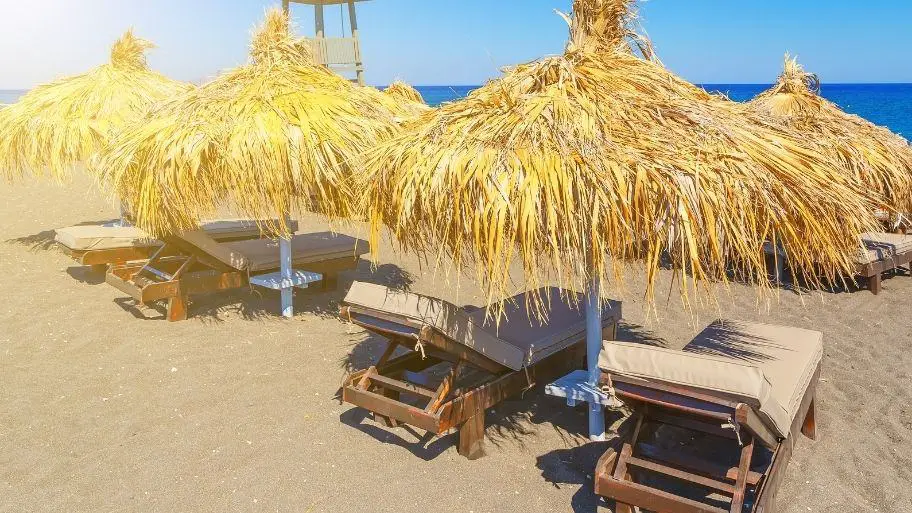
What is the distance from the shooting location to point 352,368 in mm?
5113

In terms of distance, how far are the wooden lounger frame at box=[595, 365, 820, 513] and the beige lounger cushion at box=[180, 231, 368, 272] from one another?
10.4 feet

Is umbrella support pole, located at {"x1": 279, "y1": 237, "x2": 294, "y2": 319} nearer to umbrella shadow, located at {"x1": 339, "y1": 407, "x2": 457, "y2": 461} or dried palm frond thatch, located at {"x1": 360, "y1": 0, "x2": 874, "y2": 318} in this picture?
umbrella shadow, located at {"x1": 339, "y1": 407, "x2": 457, "y2": 461}

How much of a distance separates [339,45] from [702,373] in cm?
1522

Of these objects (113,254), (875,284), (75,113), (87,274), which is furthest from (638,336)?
(75,113)

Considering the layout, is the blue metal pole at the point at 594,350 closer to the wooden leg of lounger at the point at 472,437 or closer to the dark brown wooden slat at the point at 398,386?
the wooden leg of lounger at the point at 472,437

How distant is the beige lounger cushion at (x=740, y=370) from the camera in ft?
8.73

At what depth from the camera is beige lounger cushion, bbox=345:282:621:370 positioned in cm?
350

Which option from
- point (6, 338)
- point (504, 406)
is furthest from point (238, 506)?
point (6, 338)

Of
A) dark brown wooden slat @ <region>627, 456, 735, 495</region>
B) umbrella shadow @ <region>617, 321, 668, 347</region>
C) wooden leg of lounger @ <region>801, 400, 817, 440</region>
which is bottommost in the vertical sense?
umbrella shadow @ <region>617, 321, 668, 347</region>

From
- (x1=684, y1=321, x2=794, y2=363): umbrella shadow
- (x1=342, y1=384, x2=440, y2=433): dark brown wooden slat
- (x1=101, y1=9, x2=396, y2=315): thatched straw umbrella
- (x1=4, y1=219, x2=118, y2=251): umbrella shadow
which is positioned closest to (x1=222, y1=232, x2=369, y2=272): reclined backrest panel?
(x1=101, y1=9, x2=396, y2=315): thatched straw umbrella

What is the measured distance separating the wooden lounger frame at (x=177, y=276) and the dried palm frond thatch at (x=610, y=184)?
319 centimetres

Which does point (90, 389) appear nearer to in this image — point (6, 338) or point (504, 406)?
point (6, 338)

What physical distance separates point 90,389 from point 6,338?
5.08ft

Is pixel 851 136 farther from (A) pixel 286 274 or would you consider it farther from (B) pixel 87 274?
(B) pixel 87 274
